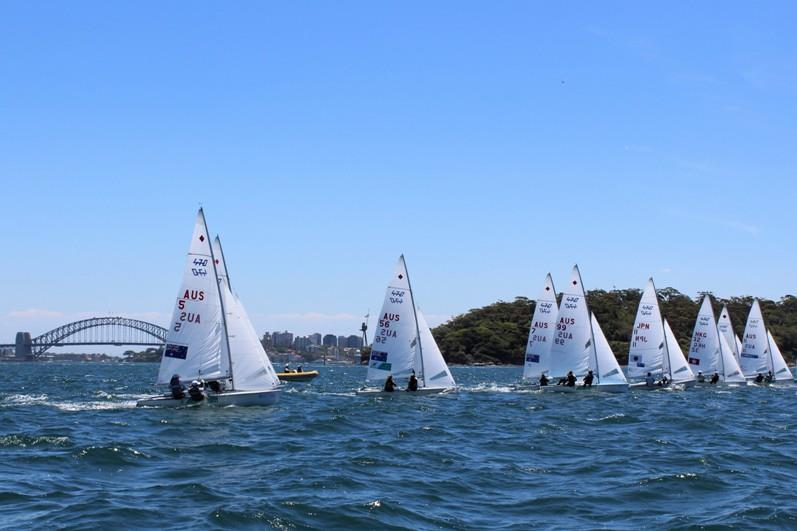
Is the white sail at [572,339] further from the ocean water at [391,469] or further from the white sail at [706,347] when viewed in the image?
the white sail at [706,347]

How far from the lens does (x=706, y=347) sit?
58.0 meters

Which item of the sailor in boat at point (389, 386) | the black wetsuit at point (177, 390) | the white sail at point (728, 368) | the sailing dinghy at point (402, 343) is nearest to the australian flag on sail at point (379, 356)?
the sailing dinghy at point (402, 343)

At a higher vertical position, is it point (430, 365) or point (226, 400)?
point (430, 365)

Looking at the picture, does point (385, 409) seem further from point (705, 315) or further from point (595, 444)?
point (705, 315)

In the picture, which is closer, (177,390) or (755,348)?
(177,390)

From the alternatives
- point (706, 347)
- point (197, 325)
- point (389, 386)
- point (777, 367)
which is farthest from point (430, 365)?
point (777, 367)

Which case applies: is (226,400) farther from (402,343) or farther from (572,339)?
(572,339)

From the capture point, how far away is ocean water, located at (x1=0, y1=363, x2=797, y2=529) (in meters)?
14.1

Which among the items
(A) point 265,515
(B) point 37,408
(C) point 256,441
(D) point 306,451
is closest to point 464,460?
(D) point 306,451

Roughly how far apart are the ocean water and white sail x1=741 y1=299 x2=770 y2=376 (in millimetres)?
30924

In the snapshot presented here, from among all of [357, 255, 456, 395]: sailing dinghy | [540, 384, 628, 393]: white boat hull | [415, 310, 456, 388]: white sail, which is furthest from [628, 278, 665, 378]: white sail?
[357, 255, 456, 395]: sailing dinghy

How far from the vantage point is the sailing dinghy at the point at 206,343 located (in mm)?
32688

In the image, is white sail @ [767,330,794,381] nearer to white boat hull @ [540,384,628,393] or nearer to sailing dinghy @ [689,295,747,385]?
sailing dinghy @ [689,295,747,385]

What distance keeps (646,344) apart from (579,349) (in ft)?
24.7
